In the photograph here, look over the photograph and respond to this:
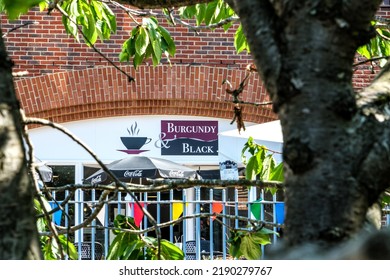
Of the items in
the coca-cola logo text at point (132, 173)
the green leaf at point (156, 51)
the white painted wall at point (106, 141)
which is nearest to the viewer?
the green leaf at point (156, 51)

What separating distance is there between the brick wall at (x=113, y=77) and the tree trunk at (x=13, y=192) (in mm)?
11123

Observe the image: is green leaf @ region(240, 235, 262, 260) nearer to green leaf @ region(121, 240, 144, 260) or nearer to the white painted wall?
green leaf @ region(121, 240, 144, 260)

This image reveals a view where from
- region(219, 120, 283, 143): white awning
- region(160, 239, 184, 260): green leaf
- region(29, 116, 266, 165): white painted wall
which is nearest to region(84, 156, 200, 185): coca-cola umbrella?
region(29, 116, 266, 165): white painted wall

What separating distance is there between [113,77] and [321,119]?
11.4 metres

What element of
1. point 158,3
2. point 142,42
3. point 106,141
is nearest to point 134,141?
point 106,141

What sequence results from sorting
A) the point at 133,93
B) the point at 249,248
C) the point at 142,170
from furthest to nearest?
1. the point at 133,93
2. the point at 142,170
3. the point at 249,248

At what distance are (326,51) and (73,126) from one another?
11415 mm

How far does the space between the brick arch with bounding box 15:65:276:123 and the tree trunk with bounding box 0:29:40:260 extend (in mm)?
11168

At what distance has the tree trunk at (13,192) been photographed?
1070 mm

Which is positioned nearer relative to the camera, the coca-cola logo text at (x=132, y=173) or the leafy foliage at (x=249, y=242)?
the leafy foliage at (x=249, y=242)

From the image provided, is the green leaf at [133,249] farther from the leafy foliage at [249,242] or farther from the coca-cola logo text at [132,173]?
the coca-cola logo text at [132,173]

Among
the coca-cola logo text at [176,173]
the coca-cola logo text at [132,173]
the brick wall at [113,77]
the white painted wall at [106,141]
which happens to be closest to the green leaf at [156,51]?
the coca-cola logo text at [132,173]

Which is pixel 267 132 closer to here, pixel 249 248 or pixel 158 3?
pixel 249 248

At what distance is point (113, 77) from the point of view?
40.9 ft
